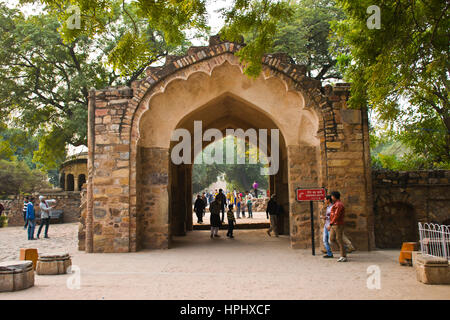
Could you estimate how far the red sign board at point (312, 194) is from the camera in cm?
834

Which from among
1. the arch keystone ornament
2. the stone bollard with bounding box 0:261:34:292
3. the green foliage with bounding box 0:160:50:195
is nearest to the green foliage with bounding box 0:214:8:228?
the green foliage with bounding box 0:160:50:195

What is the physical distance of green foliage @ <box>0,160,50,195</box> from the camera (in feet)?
93.6

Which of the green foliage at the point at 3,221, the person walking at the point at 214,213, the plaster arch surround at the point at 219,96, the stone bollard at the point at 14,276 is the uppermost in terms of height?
→ the plaster arch surround at the point at 219,96

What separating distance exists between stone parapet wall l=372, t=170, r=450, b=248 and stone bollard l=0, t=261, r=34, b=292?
8.17 m

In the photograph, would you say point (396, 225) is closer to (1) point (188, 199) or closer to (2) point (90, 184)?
(1) point (188, 199)

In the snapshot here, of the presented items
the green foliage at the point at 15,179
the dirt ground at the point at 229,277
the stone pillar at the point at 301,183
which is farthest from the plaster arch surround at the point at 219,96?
the green foliage at the point at 15,179

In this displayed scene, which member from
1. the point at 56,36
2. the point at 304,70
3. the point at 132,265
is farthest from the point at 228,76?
the point at 56,36

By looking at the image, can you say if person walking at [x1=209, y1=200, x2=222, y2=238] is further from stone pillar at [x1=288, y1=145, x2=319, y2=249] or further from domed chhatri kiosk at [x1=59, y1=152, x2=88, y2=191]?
domed chhatri kiosk at [x1=59, y1=152, x2=88, y2=191]

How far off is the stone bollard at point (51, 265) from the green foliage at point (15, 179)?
2481 centimetres

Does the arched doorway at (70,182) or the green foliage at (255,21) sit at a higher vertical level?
the green foliage at (255,21)

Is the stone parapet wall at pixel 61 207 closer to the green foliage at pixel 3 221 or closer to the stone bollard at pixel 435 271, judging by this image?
the green foliage at pixel 3 221

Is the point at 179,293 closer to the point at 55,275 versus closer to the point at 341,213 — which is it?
the point at 55,275

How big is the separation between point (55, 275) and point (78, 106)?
1154 centimetres

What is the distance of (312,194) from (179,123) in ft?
13.4
